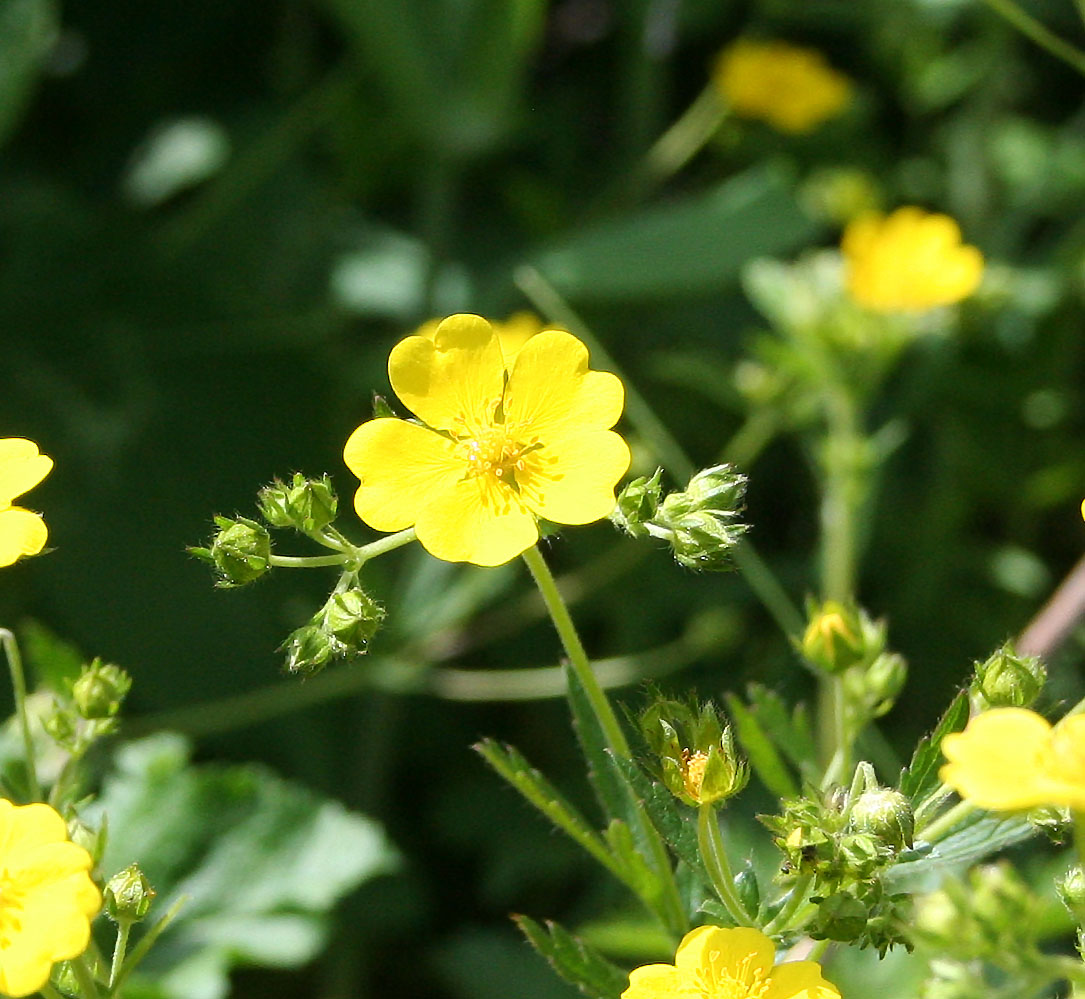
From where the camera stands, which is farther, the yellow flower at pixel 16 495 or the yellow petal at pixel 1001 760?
the yellow flower at pixel 16 495

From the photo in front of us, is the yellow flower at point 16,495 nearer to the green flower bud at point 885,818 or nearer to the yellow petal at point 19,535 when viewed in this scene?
the yellow petal at point 19,535

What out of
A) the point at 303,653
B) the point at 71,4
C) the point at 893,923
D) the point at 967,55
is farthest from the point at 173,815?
the point at 967,55

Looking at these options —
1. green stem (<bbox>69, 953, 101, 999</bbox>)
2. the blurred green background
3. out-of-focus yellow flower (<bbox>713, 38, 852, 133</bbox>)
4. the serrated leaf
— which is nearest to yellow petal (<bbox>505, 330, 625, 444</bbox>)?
the serrated leaf

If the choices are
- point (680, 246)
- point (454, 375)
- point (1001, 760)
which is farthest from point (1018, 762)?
point (680, 246)

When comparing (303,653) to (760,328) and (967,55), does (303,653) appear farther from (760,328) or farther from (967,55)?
(967,55)

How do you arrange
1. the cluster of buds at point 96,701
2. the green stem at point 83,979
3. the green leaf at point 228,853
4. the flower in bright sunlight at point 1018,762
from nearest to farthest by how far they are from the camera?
the flower in bright sunlight at point 1018,762 → the green stem at point 83,979 → the cluster of buds at point 96,701 → the green leaf at point 228,853

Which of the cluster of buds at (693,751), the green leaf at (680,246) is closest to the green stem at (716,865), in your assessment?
the cluster of buds at (693,751)
